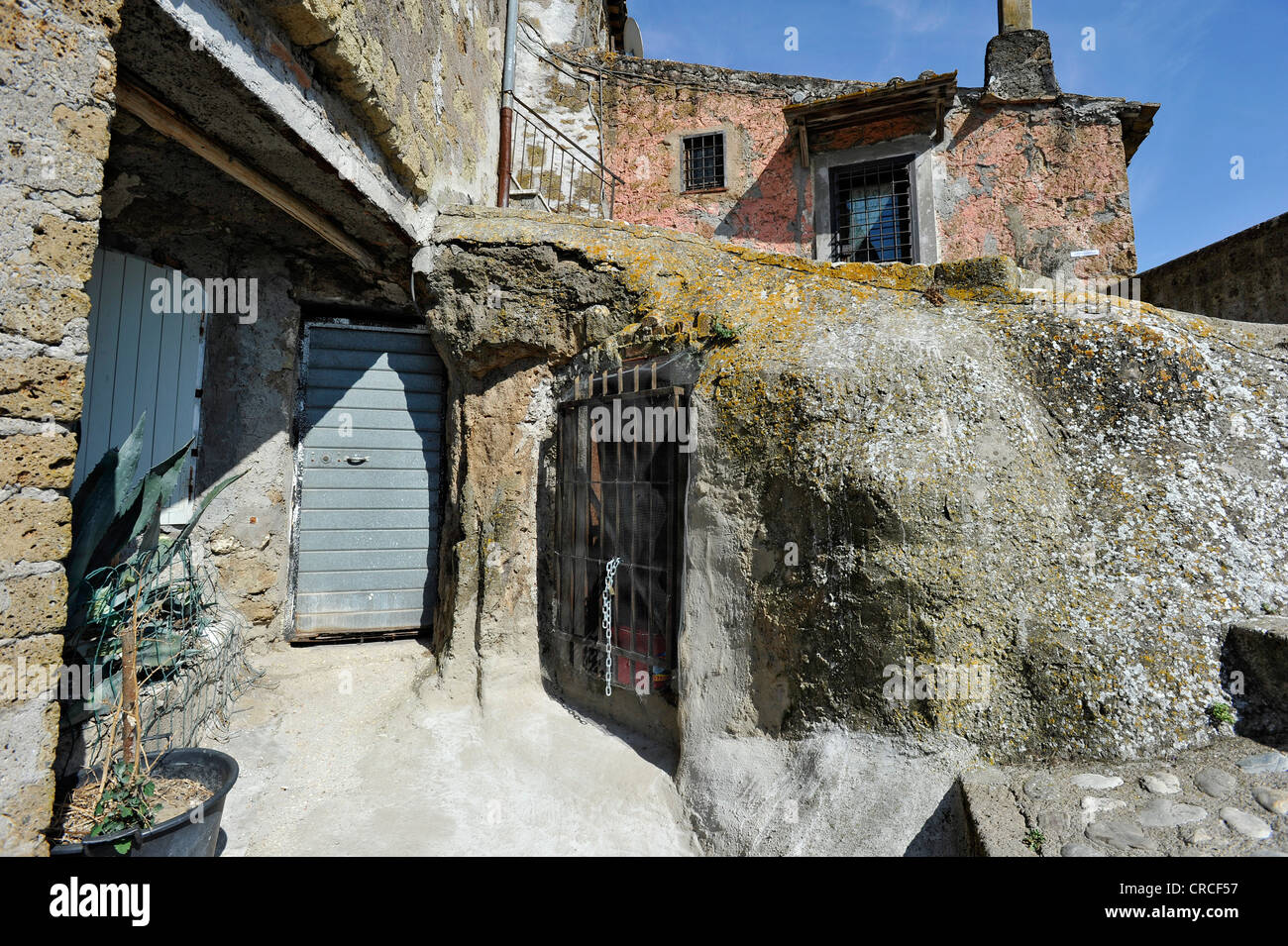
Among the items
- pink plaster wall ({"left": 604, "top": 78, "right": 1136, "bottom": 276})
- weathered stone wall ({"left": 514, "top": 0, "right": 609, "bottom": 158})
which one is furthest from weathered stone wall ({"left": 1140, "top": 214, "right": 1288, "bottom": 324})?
weathered stone wall ({"left": 514, "top": 0, "right": 609, "bottom": 158})

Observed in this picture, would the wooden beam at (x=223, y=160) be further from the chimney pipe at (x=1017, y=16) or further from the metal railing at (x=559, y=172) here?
the chimney pipe at (x=1017, y=16)

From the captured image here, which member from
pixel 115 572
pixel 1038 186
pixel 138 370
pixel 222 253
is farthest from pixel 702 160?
pixel 115 572

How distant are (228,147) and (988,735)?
4606mm

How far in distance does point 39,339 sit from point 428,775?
2807 millimetres

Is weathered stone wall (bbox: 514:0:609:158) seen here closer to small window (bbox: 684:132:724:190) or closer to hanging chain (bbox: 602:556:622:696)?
small window (bbox: 684:132:724:190)

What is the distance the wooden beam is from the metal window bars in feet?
6.32

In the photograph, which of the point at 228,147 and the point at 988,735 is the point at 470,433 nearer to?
the point at 228,147

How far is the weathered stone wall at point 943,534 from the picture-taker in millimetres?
2588

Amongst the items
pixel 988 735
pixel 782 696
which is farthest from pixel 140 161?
pixel 988 735

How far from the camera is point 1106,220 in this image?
340 inches

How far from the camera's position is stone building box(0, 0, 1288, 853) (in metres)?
2.45

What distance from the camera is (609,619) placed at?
3971 mm

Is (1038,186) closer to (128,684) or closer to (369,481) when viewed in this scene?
(369,481)

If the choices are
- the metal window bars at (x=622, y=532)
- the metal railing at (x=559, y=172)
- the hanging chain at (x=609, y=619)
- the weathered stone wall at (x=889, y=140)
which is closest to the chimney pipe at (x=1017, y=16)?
the weathered stone wall at (x=889, y=140)
